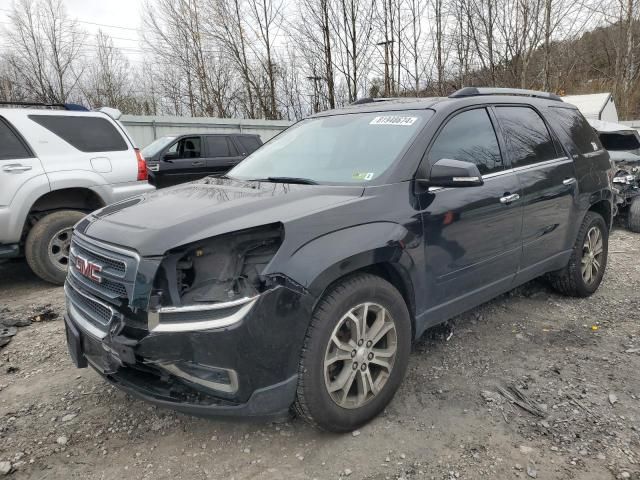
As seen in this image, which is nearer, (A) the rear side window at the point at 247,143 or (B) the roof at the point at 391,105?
(B) the roof at the point at 391,105

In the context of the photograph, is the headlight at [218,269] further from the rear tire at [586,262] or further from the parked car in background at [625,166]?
the parked car in background at [625,166]

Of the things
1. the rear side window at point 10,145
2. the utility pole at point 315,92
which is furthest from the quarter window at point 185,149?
the utility pole at point 315,92

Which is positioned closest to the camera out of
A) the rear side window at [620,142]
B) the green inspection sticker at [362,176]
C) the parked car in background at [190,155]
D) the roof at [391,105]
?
the green inspection sticker at [362,176]

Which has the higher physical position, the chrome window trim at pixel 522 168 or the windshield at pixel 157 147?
the windshield at pixel 157 147

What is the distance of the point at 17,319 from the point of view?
4281 mm

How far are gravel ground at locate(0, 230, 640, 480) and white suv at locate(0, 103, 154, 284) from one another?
5.47 ft

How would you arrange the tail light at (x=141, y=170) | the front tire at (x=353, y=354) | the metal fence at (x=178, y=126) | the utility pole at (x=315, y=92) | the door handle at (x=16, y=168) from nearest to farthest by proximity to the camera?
the front tire at (x=353, y=354)
the door handle at (x=16, y=168)
the tail light at (x=141, y=170)
the metal fence at (x=178, y=126)
the utility pole at (x=315, y=92)

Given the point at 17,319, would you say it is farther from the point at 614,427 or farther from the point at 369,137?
the point at 614,427

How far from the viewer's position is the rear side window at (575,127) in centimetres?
416

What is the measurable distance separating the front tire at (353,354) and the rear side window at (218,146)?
935cm

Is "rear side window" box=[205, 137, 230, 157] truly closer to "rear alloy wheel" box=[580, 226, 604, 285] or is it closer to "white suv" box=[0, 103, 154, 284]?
"white suv" box=[0, 103, 154, 284]

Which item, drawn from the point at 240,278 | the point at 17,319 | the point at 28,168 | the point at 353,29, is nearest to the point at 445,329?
the point at 240,278

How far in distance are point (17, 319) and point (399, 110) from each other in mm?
3803

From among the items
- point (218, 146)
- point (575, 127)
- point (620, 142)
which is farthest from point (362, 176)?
point (218, 146)
